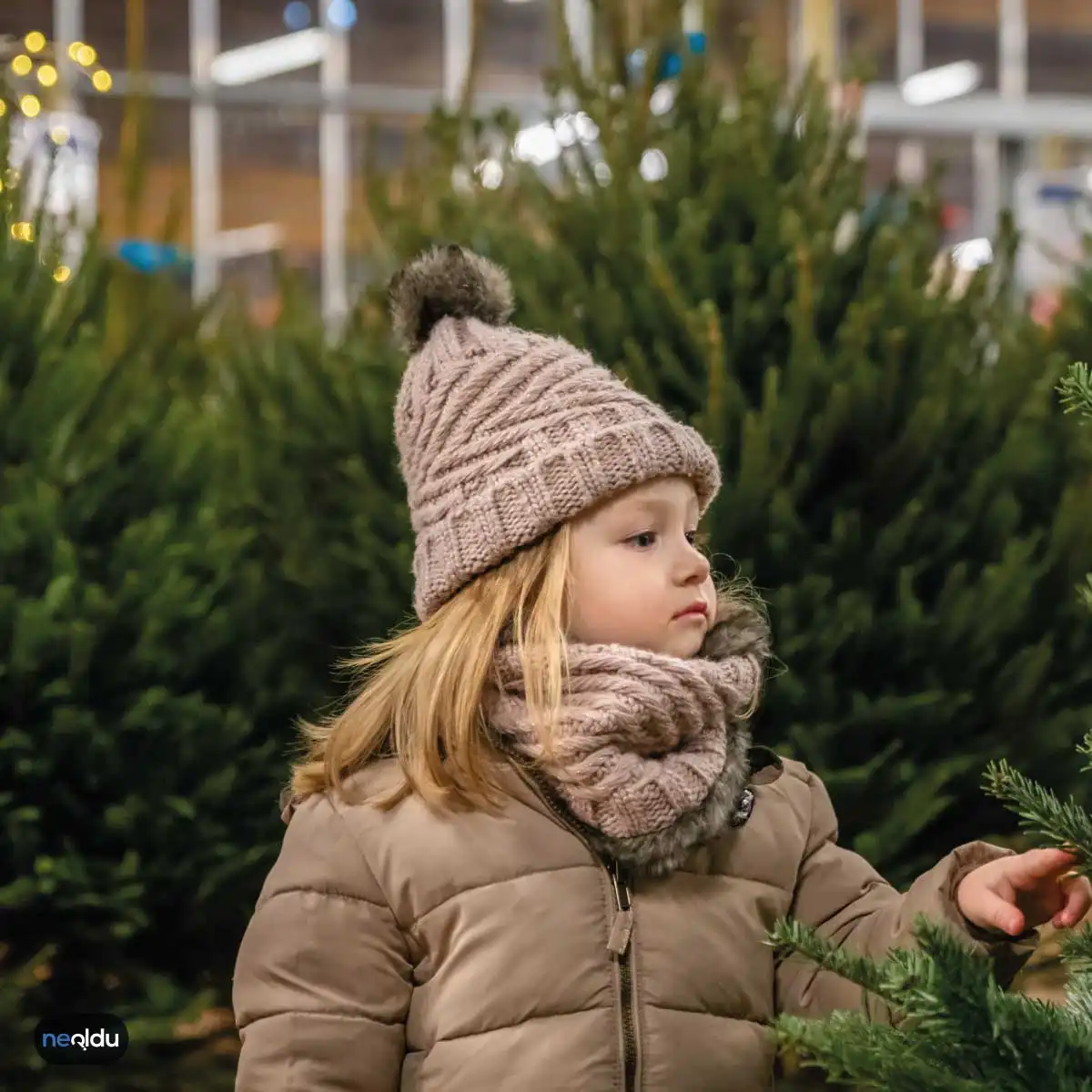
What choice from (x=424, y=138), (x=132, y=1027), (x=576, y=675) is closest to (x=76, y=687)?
(x=132, y=1027)

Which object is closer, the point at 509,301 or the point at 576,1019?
the point at 576,1019

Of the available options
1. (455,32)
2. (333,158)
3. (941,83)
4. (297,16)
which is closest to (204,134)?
(333,158)

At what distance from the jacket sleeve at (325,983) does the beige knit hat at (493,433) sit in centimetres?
34

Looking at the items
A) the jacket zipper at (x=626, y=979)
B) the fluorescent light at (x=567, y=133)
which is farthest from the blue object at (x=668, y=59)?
the jacket zipper at (x=626, y=979)

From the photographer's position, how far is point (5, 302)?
7.63ft

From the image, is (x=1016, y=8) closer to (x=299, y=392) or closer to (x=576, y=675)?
(x=299, y=392)

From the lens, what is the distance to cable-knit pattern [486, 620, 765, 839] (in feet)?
5.01

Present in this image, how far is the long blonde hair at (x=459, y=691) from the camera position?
1.59 meters

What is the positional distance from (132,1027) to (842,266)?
1579mm

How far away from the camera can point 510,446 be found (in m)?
1.64

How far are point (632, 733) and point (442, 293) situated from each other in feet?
1.87

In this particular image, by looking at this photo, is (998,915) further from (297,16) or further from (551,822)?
(297,16)

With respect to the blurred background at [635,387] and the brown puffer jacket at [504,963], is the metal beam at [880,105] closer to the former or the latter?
the blurred background at [635,387]

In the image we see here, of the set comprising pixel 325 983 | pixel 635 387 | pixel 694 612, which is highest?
pixel 635 387
